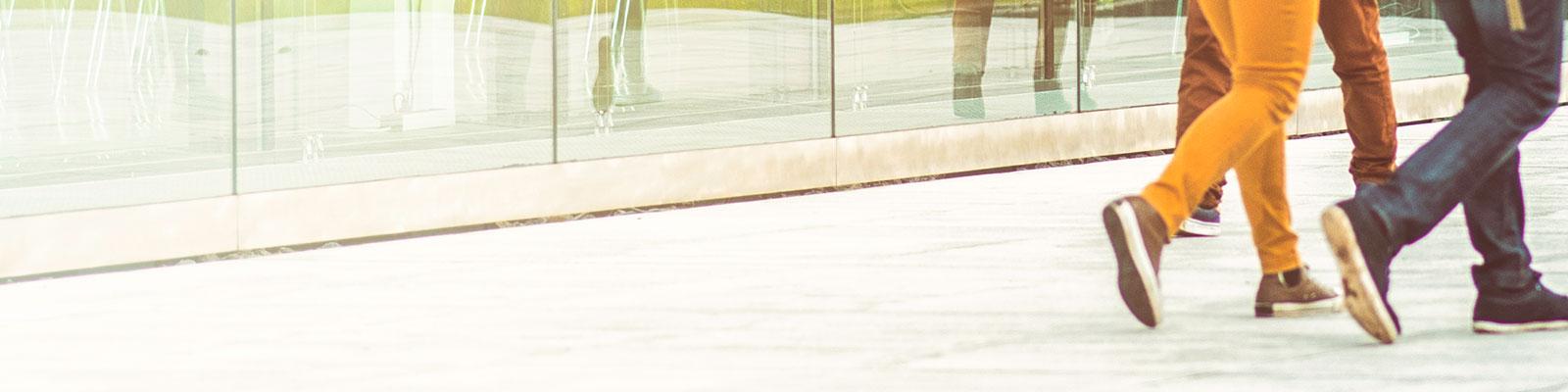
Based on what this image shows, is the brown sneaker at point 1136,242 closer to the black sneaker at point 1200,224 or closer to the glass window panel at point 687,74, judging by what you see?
the black sneaker at point 1200,224

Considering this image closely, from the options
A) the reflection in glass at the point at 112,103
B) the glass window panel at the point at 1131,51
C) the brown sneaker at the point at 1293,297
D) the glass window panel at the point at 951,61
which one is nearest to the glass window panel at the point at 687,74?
the glass window panel at the point at 951,61

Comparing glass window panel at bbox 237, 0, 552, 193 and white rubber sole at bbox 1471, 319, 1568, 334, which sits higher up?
glass window panel at bbox 237, 0, 552, 193

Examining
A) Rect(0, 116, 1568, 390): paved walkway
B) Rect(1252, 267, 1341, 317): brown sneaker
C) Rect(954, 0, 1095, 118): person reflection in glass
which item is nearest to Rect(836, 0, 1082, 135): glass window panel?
Rect(954, 0, 1095, 118): person reflection in glass

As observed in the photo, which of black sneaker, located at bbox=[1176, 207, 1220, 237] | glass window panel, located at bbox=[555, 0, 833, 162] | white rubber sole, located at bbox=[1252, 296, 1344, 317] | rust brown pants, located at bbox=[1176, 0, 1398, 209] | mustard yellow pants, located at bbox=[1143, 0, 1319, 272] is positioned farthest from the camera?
glass window panel, located at bbox=[555, 0, 833, 162]

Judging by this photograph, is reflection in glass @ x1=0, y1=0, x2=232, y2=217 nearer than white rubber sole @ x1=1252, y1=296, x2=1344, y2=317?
No

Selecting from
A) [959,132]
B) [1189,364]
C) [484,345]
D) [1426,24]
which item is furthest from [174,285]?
[1426,24]

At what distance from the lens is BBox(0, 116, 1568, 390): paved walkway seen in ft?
14.4

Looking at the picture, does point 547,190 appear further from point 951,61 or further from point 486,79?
point 951,61

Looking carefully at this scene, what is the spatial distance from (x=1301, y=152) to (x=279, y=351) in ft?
19.6

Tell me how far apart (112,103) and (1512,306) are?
3.72m

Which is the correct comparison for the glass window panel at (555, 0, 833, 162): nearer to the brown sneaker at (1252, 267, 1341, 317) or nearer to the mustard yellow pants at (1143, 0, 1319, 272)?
the brown sneaker at (1252, 267, 1341, 317)

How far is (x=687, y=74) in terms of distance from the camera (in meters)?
8.22

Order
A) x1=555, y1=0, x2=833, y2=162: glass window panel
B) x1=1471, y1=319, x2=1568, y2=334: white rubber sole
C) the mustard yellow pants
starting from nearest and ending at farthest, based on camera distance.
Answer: the mustard yellow pants, x1=1471, y1=319, x2=1568, y2=334: white rubber sole, x1=555, y1=0, x2=833, y2=162: glass window panel

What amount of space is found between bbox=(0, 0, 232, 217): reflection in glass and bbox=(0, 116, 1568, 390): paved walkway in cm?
35
